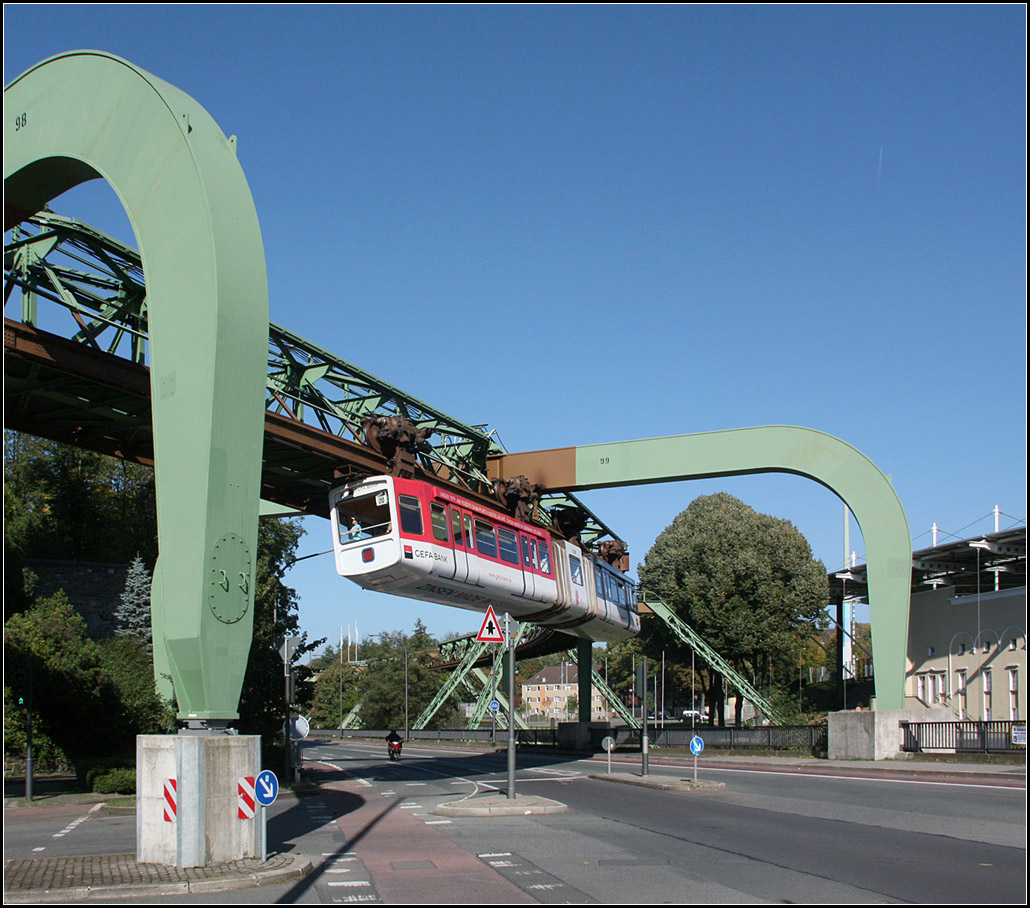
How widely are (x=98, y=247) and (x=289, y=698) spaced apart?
471 inches

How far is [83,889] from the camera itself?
10391 millimetres

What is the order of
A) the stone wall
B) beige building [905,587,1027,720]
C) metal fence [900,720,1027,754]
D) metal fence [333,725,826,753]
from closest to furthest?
1. metal fence [900,720,1027,754]
2. beige building [905,587,1027,720]
3. metal fence [333,725,826,753]
4. the stone wall

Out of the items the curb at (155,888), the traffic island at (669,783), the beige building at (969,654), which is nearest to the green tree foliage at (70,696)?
the traffic island at (669,783)

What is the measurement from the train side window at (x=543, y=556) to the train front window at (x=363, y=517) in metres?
6.98

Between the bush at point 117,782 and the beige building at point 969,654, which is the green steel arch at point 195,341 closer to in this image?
the bush at point 117,782

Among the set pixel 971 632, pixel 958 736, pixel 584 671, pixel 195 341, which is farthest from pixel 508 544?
pixel 971 632

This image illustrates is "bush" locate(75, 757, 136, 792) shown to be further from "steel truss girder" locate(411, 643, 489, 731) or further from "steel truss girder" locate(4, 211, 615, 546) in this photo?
"steel truss girder" locate(411, 643, 489, 731)

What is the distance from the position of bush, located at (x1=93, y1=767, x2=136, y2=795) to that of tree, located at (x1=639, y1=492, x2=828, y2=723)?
3833 cm

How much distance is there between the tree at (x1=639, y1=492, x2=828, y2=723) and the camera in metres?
56.2

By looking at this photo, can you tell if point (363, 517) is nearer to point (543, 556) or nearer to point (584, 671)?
point (543, 556)

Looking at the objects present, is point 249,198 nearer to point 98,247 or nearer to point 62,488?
point 98,247

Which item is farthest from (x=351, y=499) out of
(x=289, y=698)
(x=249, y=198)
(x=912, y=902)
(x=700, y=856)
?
(x=912, y=902)

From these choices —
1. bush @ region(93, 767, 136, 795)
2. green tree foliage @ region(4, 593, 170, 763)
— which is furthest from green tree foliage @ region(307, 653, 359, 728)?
bush @ region(93, 767, 136, 795)

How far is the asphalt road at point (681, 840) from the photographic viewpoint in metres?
10.5
